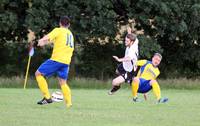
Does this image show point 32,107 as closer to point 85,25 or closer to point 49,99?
point 49,99

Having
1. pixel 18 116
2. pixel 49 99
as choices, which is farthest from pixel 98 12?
pixel 18 116

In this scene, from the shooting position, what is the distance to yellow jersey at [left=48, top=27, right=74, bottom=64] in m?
16.6

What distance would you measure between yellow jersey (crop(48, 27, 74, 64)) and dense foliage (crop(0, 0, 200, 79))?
2107cm

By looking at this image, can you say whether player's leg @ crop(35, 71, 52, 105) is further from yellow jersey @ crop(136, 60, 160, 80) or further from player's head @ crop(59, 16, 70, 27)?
yellow jersey @ crop(136, 60, 160, 80)

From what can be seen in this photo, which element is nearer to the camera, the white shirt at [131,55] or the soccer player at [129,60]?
the soccer player at [129,60]

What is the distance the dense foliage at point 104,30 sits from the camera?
3828cm

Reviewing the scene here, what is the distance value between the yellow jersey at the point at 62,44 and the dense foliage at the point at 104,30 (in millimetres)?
21067

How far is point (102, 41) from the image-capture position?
1645 inches

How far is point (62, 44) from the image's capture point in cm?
1669

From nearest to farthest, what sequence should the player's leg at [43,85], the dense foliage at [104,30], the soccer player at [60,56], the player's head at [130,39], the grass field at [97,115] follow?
the grass field at [97,115] → the soccer player at [60,56] → the player's leg at [43,85] → the player's head at [130,39] → the dense foliage at [104,30]

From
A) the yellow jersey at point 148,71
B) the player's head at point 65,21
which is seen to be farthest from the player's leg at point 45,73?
the yellow jersey at point 148,71

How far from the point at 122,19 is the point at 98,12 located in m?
2.94

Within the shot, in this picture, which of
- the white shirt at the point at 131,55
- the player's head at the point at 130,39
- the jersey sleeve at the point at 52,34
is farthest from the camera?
the white shirt at the point at 131,55

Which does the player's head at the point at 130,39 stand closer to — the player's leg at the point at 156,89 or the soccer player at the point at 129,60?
the soccer player at the point at 129,60
